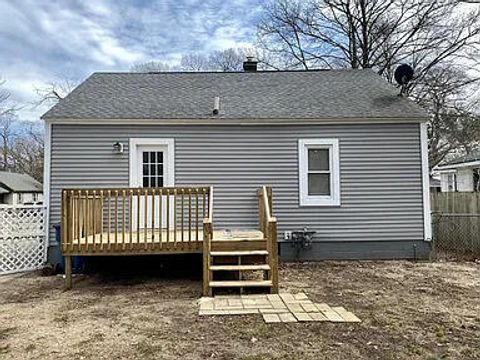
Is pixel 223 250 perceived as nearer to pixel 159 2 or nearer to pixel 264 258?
pixel 264 258

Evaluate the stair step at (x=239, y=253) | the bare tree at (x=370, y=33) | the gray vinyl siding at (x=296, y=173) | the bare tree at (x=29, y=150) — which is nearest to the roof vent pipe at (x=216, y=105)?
the gray vinyl siding at (x=296, y=173)

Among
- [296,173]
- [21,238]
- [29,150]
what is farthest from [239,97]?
[29,150]

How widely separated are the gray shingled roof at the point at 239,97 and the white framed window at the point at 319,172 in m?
0.60

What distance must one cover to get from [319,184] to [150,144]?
3616 millimetres

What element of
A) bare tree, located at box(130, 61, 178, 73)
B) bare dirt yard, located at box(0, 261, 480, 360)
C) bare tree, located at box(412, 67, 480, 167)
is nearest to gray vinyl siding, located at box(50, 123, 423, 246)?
bare dirt yard, located at box(0, 261, 480, 360)

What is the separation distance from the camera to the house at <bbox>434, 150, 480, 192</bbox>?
1781 centimetres

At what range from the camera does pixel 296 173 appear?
8656 mm

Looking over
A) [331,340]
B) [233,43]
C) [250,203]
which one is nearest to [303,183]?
[250,203]

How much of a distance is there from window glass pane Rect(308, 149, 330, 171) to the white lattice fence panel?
217 inches

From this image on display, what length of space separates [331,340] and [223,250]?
2693mm

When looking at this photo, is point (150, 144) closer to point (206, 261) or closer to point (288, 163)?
point (288, 163)

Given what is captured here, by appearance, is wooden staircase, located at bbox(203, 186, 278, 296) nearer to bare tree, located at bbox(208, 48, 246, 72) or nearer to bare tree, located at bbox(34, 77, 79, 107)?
bare tree, located at bbox(34, 77, 79, 107)

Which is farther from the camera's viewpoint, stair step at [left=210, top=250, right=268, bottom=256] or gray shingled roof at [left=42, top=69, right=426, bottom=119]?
gray shingled roof at [left=42, top=69, right=426, bottom=119]

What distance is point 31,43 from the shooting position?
635 inches
